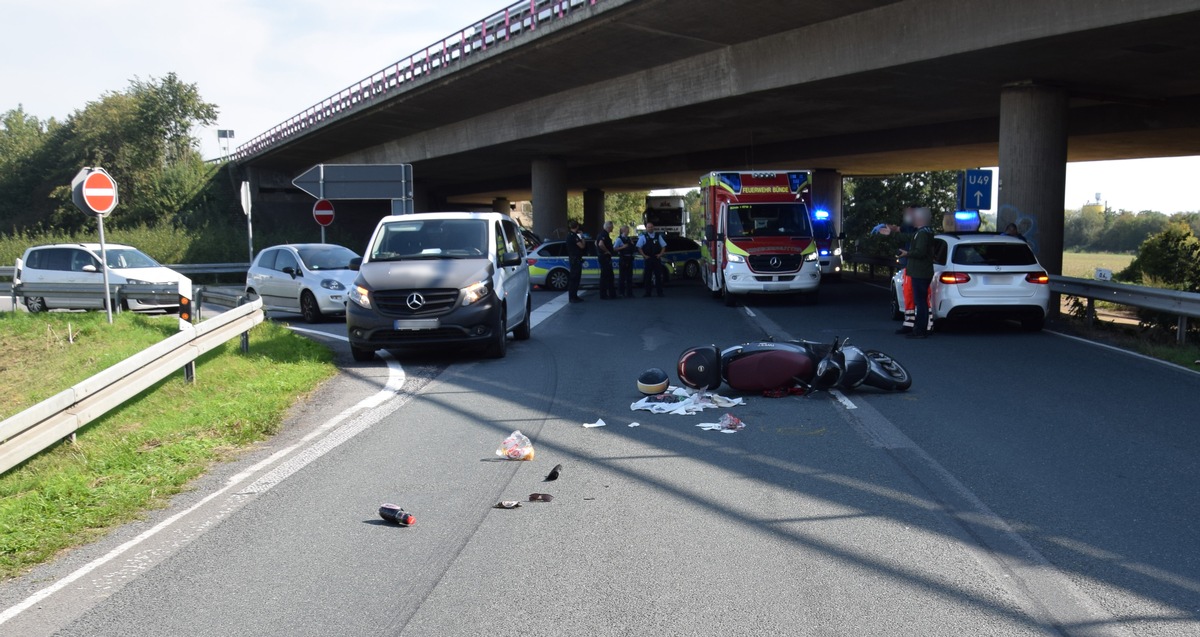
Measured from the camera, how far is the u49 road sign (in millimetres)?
14766

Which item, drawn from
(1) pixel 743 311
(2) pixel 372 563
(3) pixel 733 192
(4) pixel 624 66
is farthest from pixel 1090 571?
(4) pixel 624 66

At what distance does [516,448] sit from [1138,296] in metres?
12.0

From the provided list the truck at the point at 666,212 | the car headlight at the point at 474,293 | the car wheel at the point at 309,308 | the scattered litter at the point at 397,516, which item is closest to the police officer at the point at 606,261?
the car wheel at the point at 309,308

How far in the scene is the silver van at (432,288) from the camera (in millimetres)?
12672

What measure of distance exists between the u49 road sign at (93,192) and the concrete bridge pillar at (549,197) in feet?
88.3

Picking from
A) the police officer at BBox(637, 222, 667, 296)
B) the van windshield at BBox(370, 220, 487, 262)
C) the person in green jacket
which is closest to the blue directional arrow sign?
the police officer at BBox(637, 222, 667, 296)

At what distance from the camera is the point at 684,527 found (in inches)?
230

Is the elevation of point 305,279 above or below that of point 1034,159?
below

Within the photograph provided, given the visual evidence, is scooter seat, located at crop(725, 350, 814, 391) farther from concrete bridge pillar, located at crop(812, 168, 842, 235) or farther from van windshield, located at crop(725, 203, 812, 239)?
concrete bridge pillar, located at crop(812, 168, 842, 235)

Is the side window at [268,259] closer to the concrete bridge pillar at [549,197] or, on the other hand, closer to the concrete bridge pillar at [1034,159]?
the concrete bridge pillar at [1034,159]

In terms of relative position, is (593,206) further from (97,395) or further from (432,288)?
(97,395)

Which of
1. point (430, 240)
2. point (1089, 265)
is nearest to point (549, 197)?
point (430, 240)

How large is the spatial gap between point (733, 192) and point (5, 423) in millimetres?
17804

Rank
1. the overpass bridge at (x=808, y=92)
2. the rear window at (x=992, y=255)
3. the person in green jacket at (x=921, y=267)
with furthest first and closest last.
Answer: the overpass bridge at (x=808, y=92) < the rear window at (x=992, y=255) < the person in green jacket at (x=921, y=267)
